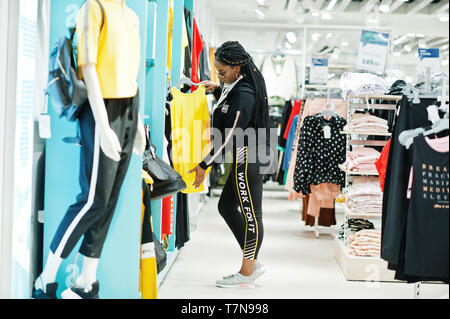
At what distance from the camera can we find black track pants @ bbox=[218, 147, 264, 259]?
3377mm

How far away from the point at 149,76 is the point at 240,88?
1.97 ft

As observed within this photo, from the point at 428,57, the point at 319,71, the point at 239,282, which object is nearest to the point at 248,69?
the point at 239,282

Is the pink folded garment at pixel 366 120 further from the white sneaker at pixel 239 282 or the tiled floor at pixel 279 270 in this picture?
the white sneaker at pixel 239 282

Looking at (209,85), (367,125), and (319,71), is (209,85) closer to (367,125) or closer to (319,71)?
(367,125)

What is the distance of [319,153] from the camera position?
5.41m

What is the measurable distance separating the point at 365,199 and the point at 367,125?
582mm

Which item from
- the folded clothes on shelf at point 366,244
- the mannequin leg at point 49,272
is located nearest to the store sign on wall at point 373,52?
the folded clothes on shelf at point 366,244

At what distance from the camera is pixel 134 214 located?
2613 mm

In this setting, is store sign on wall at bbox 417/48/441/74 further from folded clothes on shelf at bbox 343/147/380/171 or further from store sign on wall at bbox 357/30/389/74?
folded clothes on shelf at bbox 343/147/380/171

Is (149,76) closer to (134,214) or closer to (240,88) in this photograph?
(240,88)

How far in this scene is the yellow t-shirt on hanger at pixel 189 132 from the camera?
12.6 feet

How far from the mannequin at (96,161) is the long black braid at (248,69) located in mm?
1013
